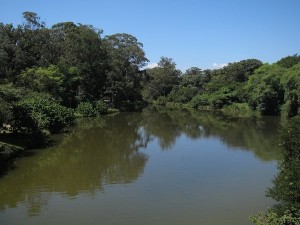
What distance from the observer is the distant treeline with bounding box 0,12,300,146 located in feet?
150

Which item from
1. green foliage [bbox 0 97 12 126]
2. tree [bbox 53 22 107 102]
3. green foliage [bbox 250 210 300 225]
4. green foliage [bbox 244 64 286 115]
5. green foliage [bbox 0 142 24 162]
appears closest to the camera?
green foliage [bbox 250 210 300 225]

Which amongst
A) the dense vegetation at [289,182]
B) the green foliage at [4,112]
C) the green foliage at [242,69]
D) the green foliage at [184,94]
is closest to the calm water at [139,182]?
the dense vegetation at [289,182]

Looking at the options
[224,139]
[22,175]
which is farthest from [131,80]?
[22,175]

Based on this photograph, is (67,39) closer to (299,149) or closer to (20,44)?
(20,44)

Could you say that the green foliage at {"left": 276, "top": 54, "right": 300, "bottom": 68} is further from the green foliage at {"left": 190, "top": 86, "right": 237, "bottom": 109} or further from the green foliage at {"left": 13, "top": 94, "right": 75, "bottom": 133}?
the green foliage at {"left": 13, "top": 94, "right": 75, "bottom": 133}

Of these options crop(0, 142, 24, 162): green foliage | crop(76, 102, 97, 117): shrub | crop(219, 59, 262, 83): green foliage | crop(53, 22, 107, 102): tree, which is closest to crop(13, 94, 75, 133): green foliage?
crop(0, 142, 24, 162): green foliage

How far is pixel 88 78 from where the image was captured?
58812mm

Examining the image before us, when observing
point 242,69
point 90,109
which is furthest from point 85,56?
point 242,69

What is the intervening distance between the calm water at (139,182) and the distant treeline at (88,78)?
863 cm

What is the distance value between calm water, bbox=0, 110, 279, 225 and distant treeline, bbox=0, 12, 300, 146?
28.3 feet

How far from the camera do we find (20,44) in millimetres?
51094

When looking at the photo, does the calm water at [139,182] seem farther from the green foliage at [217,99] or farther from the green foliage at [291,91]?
Answer: the green foliage at [217,99]

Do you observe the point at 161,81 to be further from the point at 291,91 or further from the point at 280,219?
the point at 280,219

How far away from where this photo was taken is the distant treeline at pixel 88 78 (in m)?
45.7
